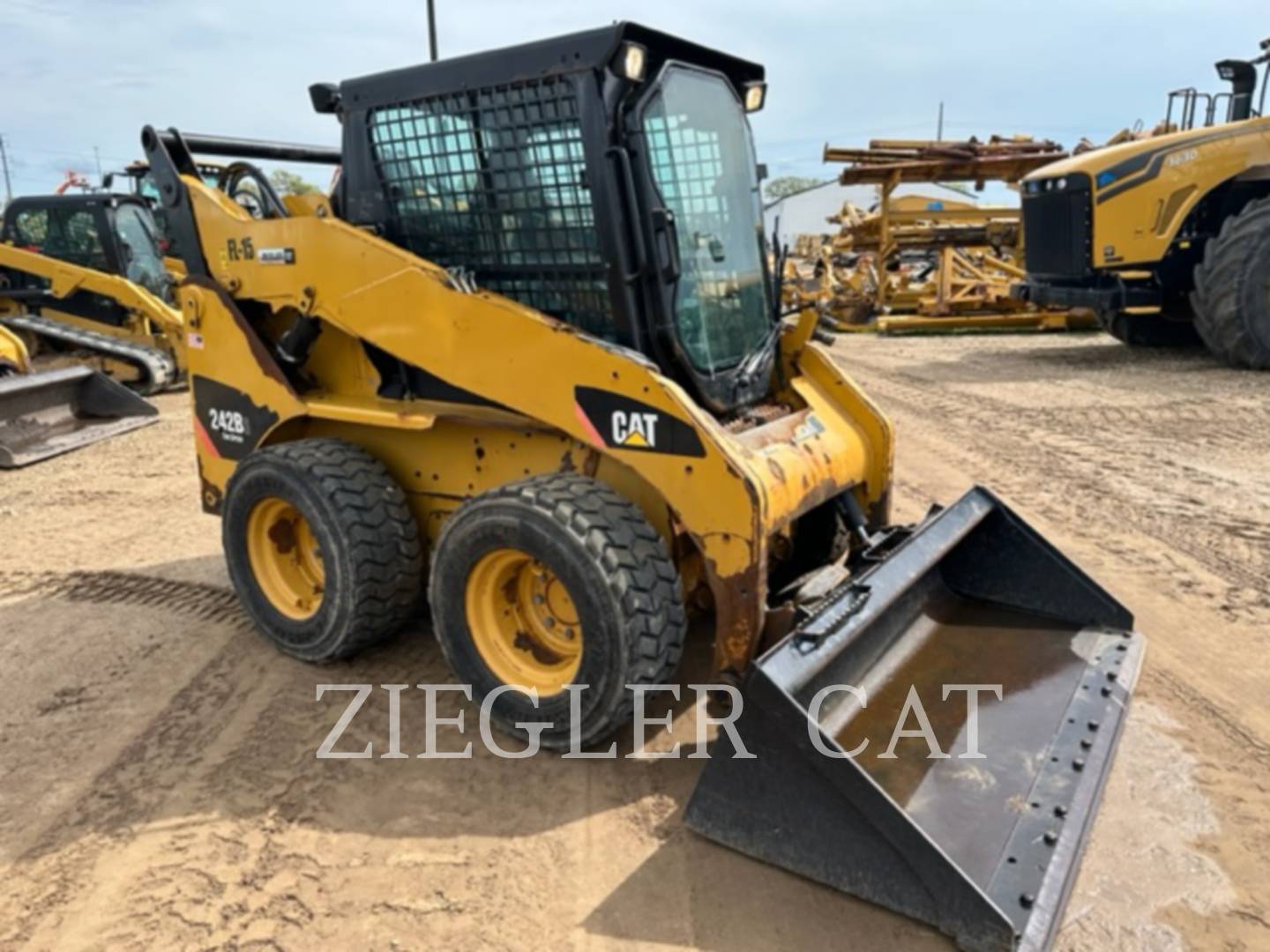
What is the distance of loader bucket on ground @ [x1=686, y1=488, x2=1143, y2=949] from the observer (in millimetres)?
2229

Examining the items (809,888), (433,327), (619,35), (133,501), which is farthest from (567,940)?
(133,501)

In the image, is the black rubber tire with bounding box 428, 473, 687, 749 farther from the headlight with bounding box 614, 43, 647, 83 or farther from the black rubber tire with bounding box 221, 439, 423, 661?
the headlight with bounding box 614, 43, 647, 83

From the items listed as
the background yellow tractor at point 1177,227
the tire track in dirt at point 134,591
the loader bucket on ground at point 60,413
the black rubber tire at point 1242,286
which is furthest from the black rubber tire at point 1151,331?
the loader bucket on ground at point 60,413

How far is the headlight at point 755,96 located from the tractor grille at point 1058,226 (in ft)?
23.9

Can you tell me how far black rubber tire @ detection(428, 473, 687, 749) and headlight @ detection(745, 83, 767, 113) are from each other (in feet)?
5.94

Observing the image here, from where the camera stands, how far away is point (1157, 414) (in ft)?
24.7

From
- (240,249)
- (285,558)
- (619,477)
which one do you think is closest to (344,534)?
(285,558)

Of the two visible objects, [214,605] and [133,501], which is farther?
[133,501]

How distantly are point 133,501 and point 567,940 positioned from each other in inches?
200

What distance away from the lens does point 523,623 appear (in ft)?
10.6

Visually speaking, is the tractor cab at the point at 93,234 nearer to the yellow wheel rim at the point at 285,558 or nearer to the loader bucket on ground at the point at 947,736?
the yellow wheel rim at the point at 285,558

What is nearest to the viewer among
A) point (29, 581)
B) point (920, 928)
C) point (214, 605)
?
point (920, 928)

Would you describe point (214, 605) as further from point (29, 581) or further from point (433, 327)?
point (433, 327)

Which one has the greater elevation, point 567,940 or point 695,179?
point 695,179
